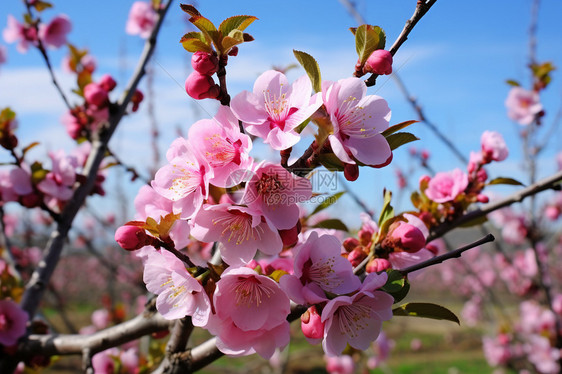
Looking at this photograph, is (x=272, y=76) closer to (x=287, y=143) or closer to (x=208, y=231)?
(x=287, y=143)

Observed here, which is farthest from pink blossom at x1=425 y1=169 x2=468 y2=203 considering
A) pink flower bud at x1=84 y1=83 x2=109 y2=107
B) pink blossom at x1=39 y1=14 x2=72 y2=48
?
pink blossom at x1=39 y1=14 x2=72 y2=48

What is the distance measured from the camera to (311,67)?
2.77 ft

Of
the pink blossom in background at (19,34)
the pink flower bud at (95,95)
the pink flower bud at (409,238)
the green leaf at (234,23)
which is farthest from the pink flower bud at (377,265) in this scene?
the pink blossom in background at (19,34)

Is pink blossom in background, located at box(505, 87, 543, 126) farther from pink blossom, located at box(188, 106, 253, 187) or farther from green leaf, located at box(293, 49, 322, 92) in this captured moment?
pink blossom, located at box(188, 106, 253, 187)

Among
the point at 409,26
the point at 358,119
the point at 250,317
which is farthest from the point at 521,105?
the point at 250,317

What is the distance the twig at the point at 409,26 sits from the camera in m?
0.89

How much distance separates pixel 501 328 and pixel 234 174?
175 inches

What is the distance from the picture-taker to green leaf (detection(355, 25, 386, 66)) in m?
0.87

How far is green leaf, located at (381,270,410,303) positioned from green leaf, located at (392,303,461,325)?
5 cm

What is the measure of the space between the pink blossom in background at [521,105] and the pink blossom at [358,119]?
2.96 meters

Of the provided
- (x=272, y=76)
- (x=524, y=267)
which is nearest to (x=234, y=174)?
(x=272, y=76)

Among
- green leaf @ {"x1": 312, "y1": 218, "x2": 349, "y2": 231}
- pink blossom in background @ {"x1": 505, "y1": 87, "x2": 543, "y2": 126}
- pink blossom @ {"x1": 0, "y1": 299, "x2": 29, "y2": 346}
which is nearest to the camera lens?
green leaf @ {"x1": 312, "y1": 218, "x2": 349, "y2": 231}

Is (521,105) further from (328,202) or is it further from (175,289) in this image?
(175,289)

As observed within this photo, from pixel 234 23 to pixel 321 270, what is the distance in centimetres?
55
